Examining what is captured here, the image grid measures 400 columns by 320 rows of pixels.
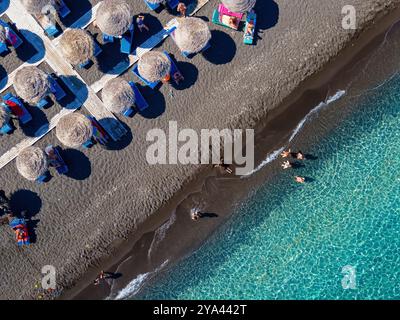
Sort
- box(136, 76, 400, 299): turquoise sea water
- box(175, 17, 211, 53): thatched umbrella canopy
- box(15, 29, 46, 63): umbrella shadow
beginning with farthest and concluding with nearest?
box(136, 76, 400, 299): turquoise sea water < box(15, 29, 46, 63): umbrella shadow < box(175, 17, 211, 53): thatched umbrella canopy

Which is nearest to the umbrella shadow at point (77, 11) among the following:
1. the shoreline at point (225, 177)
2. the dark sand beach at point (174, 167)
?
the dark sand beach at point (174, 167)

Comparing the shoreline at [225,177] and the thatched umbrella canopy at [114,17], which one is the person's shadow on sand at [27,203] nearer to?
the shoreline at [225,177]

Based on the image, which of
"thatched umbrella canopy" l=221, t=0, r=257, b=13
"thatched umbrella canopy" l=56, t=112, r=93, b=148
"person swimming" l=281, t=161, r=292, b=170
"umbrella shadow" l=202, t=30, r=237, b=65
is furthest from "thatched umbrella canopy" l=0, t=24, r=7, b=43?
"person swimming" l=281, t=161, r=292, b=170

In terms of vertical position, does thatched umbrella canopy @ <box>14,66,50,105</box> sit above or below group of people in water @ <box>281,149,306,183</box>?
above

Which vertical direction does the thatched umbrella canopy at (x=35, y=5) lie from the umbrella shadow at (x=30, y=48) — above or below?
above

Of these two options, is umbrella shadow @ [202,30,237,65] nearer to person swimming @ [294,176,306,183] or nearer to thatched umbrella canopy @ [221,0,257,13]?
thatched umbrella canopy @ [221,0,257,13]

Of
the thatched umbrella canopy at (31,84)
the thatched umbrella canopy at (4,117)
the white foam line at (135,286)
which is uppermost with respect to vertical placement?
the thatched umbrella canopy at (31,84)
